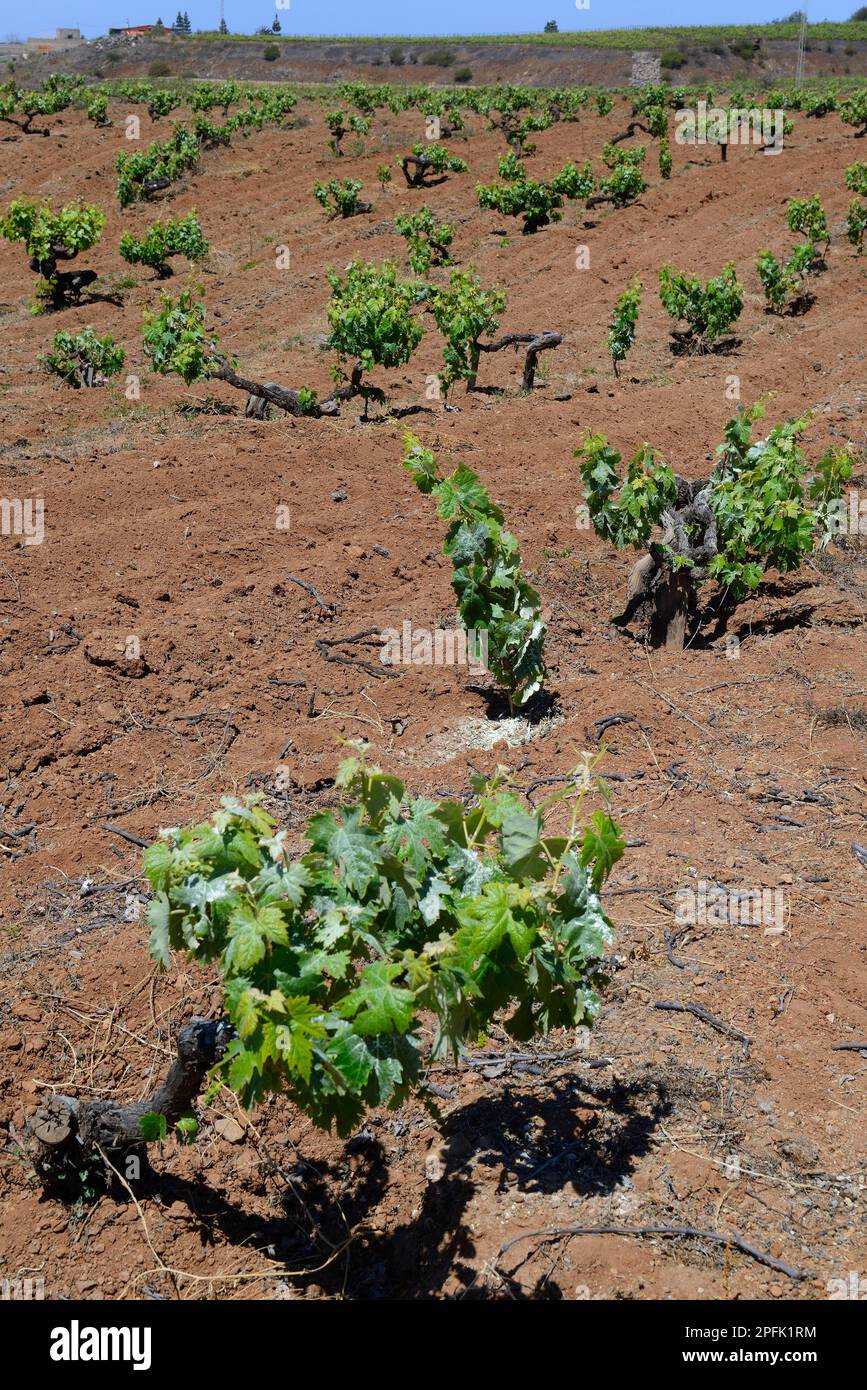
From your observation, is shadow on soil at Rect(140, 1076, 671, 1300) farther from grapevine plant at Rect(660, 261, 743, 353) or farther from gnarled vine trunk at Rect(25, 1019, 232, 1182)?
grapevine plant at Rect(660, 261, 743, 353)

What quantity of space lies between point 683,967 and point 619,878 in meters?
0.60

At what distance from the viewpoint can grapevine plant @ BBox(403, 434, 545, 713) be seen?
5590 millimetres

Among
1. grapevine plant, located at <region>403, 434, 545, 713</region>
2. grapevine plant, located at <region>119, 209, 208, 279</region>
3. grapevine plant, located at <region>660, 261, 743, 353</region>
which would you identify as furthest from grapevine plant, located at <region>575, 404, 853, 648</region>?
grapevine plant, located at <region>119, 209, 208, 279</region>

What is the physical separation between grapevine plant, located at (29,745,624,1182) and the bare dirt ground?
2.16 ft

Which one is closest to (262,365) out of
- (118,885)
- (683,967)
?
(118,885)

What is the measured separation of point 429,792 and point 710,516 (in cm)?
266

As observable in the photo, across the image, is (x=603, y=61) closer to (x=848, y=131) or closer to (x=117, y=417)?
(x=848, y=131)

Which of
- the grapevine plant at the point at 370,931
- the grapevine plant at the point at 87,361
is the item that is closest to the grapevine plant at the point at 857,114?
the grapevine plant at the point at 87,361

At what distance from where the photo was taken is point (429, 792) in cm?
540

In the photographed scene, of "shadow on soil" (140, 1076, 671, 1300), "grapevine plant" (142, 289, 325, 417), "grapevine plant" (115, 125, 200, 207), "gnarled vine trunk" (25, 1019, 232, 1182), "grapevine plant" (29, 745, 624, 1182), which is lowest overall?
"shadow on soil" (140, 1076, 671, 1300)

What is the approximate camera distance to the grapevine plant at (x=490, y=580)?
5590 mm

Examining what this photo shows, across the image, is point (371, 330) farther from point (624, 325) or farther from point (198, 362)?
point (624, 325)

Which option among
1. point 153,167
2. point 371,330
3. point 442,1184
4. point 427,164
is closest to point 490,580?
point 442,1184

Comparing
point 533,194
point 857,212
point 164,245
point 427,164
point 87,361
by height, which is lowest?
point 87,361
